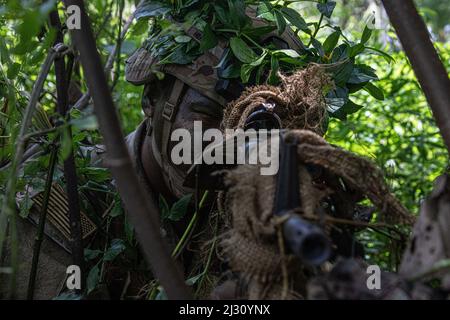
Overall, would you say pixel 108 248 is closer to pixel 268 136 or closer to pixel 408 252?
pixel 268 136

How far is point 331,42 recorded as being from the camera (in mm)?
1936

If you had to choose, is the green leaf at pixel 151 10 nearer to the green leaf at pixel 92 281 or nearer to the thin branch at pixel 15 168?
the thin branch at pixel 15 168

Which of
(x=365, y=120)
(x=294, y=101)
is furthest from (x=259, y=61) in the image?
(x=365, y=120)

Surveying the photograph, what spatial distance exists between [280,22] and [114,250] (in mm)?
789

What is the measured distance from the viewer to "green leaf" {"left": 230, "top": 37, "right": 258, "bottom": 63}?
70.9 inches

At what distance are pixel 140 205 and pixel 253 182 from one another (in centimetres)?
20

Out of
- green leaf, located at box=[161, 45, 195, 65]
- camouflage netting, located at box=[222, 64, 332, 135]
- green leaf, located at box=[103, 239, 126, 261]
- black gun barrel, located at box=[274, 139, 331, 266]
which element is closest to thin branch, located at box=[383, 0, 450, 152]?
black gun barrel, located at box=[274, 139, 331, 266]

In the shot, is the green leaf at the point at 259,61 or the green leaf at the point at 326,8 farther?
the green leaf at the point at 326,8

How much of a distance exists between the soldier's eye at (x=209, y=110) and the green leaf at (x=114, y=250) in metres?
0.44

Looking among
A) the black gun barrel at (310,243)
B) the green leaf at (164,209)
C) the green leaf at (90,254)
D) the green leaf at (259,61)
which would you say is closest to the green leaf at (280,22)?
the green leaf at (259,61)

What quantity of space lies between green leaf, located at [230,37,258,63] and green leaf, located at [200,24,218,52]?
60 mm

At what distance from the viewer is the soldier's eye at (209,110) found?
1921mm

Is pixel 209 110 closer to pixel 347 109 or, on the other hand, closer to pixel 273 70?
pixel 273 70

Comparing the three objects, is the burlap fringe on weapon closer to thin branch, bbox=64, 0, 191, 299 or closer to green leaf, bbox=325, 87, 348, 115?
thin branch, bbox=64, 0, 191, 299
